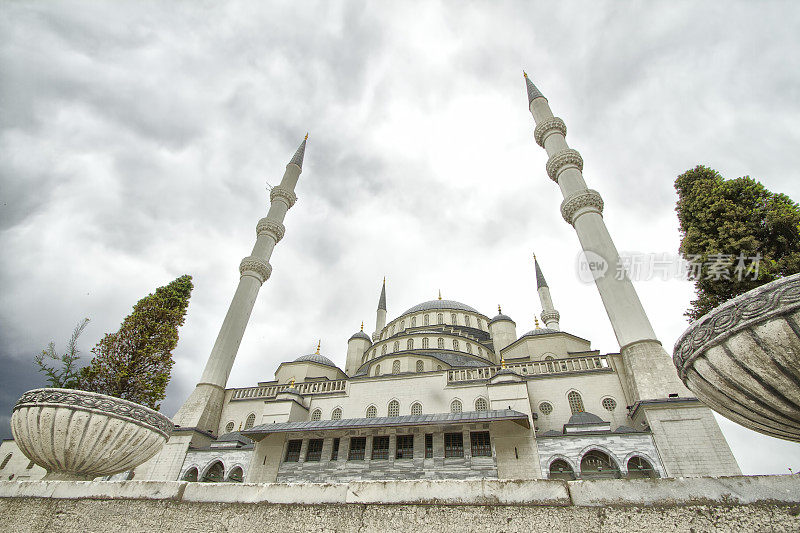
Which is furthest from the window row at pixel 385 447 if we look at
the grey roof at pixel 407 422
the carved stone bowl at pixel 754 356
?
the carved stone bowl at pixel 754 356

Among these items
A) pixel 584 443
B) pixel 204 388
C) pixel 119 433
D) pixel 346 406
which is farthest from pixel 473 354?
pixel 119 433

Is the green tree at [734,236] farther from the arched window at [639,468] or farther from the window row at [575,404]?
the arched window at [639,468]

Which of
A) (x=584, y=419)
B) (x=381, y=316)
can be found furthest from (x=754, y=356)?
(x=381, y=316)

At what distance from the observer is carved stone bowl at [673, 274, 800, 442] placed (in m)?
2.92

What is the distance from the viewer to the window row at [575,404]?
1662 centimetres

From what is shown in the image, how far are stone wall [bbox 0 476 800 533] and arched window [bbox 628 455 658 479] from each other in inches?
529

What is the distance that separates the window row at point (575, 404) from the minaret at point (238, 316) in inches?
686

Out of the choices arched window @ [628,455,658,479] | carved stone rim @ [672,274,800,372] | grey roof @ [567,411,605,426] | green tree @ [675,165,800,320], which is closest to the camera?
carved stone rim @ [672,274,800,372]

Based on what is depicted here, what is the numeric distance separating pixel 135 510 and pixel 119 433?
199 centimetres

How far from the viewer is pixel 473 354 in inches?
1046

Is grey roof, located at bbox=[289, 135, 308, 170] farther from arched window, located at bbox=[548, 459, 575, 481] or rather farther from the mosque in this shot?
arched window, located at bbox=[548, 459, 575, 481]

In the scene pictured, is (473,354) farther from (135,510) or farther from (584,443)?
(135,510)

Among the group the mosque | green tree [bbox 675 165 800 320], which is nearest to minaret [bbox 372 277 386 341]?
the mosque

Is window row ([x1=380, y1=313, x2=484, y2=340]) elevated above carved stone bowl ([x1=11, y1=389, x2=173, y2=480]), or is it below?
above
